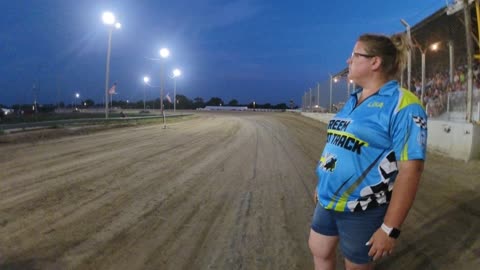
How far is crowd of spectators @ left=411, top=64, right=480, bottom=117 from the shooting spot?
1498cm

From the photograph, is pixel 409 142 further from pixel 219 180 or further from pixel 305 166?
pixel 305 166

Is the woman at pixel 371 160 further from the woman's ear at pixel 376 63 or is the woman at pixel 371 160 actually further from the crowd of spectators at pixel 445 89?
→ the crowd of spectators at pixel 445 89

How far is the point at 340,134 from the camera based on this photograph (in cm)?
228

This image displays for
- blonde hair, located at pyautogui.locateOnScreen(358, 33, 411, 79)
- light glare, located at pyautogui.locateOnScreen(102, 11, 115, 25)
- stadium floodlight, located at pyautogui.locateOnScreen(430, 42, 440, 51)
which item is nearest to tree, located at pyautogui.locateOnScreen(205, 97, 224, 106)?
light glare, located at pyautogui.locateOnScreen(102, 11, 115, 25)

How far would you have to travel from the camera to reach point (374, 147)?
6.86 ft

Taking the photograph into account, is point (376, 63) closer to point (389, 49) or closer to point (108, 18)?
point (389, 49)

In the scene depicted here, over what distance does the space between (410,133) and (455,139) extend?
9485mm

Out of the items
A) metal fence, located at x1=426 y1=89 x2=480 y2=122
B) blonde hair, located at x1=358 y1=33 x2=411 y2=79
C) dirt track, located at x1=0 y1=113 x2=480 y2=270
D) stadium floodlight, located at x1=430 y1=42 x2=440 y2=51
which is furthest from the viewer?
stadium floodlight, located at x1=430 y1=42 x2=440 y2=51

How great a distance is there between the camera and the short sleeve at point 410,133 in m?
1.96

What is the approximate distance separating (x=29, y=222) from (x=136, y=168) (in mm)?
3919

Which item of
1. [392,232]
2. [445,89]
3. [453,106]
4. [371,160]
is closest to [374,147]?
[371,160]

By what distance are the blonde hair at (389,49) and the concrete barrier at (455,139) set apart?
8372mm

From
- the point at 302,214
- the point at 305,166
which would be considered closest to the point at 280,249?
the point at 302,214

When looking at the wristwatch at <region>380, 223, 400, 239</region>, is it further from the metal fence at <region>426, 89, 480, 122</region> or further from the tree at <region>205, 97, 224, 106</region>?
the tree at <region>205, 97, 224, 106</region>
